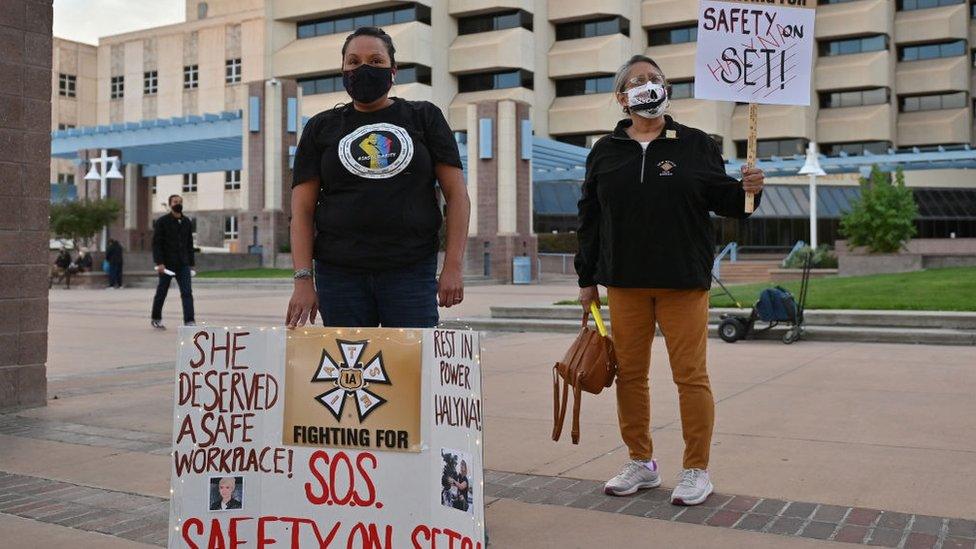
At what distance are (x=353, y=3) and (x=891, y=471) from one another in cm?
5535

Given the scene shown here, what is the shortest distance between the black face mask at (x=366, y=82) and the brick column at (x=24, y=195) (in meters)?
4.20

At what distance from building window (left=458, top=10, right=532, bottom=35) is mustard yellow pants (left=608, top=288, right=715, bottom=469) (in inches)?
2113

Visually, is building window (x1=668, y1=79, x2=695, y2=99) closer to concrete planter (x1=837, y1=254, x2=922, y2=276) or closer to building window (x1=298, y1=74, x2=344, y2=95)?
building window (x1=298, y1=74, x2=344, y2=95)

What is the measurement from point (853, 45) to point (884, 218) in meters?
32.6

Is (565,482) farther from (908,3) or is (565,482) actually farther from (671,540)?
(908,3)

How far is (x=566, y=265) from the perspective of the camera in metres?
39.5

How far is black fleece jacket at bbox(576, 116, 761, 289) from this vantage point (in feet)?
13.8

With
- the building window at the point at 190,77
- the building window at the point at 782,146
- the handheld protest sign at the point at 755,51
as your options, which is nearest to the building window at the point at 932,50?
the building window at the point at 782,146

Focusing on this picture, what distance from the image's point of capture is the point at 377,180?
369cm

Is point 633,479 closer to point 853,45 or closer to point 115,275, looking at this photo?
point 115,275

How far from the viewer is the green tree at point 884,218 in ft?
92.7

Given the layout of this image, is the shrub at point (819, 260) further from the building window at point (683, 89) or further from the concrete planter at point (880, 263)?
the building window at point (683, 89)

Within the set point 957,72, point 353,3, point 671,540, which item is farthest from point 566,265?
point 671,540

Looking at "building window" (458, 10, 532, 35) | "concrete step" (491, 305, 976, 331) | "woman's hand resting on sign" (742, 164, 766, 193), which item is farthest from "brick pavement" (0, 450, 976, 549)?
"building window" (458, 10, 532, 35)
